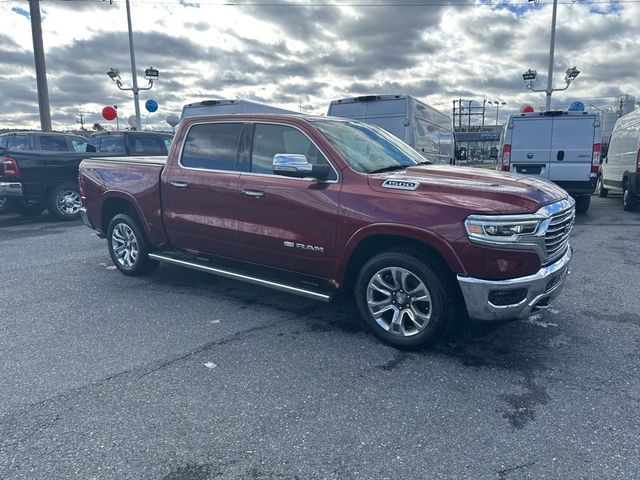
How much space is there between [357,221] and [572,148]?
28.0ft

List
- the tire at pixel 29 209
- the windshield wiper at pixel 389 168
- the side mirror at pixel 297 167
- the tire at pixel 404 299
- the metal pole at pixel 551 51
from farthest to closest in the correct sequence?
1. the metal pole at pixel 551 51
2. the tire at pixel 29 209
3. the windshield wiper at pixel 389 168
4. the side mirror at pixel 297 167
5. the tire at pixel 404 299

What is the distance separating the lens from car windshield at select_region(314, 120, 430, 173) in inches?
172

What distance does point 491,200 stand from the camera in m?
3.53

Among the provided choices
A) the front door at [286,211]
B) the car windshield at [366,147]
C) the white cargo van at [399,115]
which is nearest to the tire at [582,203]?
the white cargo van at [399,115]

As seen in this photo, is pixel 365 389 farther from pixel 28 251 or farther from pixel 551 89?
pixel 551 89

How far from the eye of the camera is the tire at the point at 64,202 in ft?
35.6

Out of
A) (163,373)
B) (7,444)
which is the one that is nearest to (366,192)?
(163,373)

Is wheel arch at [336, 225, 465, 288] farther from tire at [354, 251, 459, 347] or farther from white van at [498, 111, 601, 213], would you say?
white van at [498, 111, 601, 213]

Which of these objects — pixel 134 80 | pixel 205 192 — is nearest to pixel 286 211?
pixel 205 192

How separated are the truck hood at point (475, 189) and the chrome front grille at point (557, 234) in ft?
0.47

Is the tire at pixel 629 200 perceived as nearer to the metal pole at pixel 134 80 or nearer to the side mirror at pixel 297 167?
the side mirror at pixel 297 167

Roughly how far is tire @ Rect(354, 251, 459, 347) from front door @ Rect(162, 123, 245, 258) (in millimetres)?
1598

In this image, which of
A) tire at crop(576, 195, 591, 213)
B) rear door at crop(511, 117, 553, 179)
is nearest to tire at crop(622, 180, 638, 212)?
tire at crop(576, 195, 591, 213)

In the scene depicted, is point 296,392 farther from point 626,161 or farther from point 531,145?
point 626,161
